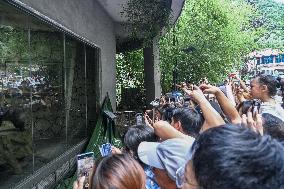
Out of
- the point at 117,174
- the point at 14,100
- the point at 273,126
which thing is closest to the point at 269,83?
the point at 273,126

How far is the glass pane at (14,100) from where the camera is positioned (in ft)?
16.1

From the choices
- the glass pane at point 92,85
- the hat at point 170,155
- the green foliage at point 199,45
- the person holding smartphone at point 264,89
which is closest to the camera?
the hat at point 170,155

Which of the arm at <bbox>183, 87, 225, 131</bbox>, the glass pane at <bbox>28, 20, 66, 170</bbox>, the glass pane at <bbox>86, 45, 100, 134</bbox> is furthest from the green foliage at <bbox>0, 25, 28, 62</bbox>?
the glass pane at <bbox>86, 45, 100, 134</bbox>

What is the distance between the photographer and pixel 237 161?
1244 mm

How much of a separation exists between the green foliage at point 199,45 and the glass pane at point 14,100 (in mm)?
10335

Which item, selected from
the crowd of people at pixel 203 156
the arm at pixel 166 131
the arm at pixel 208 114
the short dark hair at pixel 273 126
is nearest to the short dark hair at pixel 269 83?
the crowd of people at pixel 203 156

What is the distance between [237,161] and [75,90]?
23.7 ft

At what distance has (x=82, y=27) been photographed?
318 inches

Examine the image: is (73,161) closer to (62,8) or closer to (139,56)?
(62,8)

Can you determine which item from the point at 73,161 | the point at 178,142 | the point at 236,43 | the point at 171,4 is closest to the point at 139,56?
the point at 236,43

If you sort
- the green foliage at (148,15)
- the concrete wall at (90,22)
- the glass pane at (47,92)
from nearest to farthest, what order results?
the glass pane at (47,92) → the concrete wall at (90,22) → the green foliage at (148,15)

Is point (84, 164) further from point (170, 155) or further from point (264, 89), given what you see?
point (264, 89)

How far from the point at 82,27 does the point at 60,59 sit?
112cm

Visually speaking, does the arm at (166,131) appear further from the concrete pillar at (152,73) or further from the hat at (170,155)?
the concrete pillar at (152,73)
